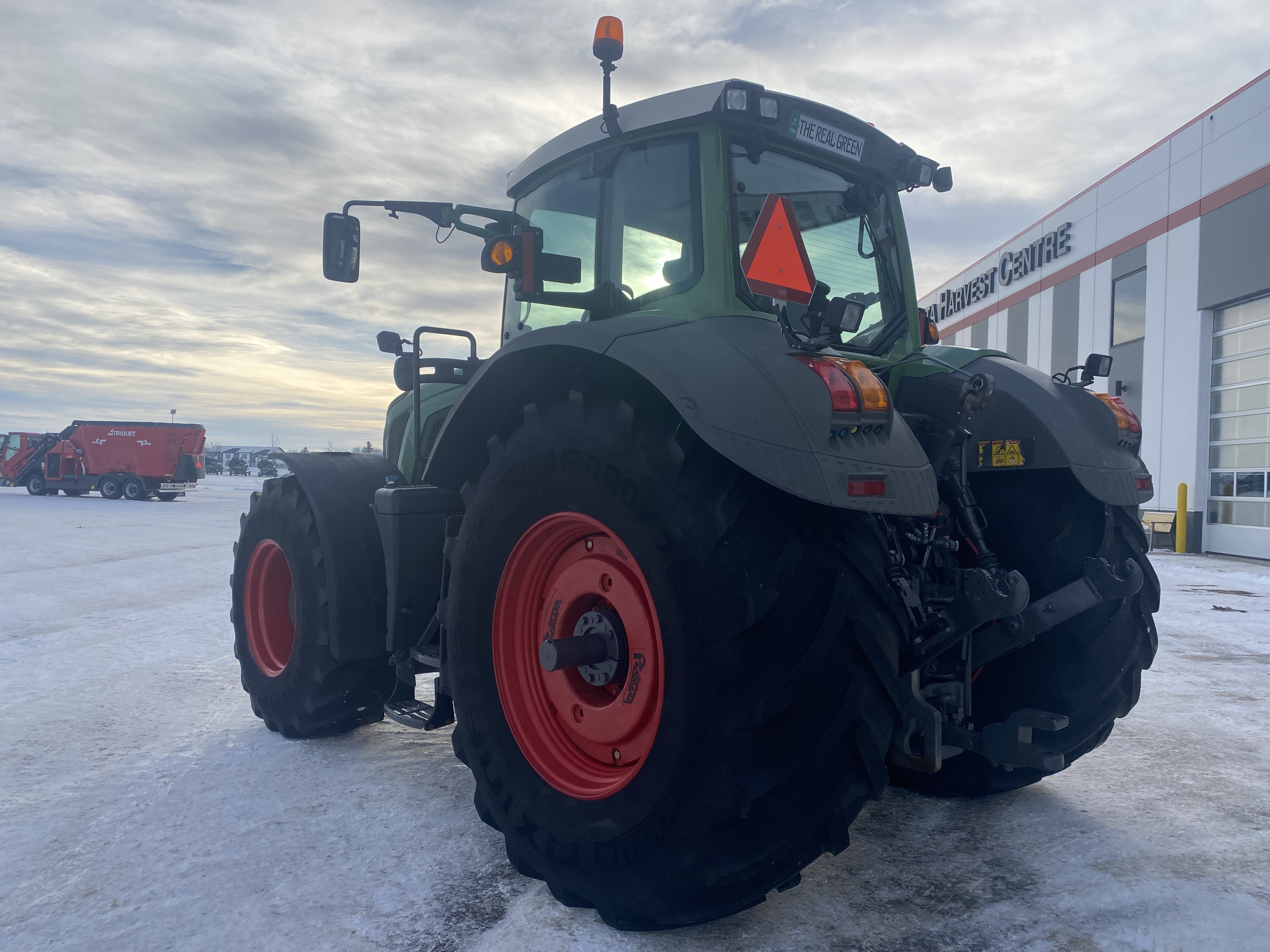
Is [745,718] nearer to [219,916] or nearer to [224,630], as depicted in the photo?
[219,916]

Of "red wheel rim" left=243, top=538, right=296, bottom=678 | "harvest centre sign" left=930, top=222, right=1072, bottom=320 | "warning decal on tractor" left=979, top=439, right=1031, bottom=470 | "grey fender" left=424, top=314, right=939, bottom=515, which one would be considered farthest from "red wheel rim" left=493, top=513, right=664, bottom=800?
"harvest centre sign" left=930, top=222, right=1072, bottom=320

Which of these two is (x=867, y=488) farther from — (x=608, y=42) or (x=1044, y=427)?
(x=608, y=42)

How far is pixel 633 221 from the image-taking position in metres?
2.98

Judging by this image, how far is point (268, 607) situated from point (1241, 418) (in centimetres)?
1674

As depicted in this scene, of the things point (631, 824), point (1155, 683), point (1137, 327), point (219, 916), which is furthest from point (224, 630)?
point (1137, 327)

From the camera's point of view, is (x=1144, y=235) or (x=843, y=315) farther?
(x=1144, y=235)

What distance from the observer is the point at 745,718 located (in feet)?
6.42

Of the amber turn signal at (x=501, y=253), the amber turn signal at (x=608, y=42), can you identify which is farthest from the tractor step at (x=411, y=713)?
the amber turn signal at (x=608, y=42)

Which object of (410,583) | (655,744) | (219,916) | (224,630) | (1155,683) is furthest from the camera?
(224,630)

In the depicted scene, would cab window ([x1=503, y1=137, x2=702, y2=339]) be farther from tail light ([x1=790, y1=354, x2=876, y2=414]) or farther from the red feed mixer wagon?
the red feed mixer wagon

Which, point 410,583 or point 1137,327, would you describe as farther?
point 1137,327

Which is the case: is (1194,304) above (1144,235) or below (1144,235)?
below

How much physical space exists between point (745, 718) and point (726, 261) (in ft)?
4.68

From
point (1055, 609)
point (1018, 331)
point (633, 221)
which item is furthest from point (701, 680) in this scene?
point (1018, 331)
